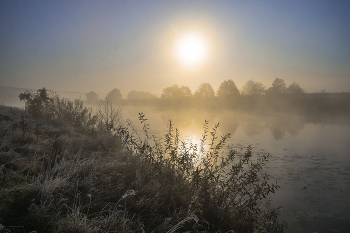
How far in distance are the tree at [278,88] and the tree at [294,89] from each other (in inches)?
36.4

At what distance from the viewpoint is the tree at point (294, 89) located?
118ft

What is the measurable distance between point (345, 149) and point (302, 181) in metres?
6.28

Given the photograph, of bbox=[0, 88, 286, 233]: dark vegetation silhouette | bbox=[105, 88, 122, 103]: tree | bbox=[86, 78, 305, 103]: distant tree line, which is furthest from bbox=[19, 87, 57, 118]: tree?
bbox=[105, 88, 122, 103]: tree

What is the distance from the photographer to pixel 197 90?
171ft

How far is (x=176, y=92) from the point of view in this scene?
56312mm

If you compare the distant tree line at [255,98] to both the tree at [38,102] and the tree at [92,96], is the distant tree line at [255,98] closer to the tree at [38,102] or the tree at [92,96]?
the tree at [38,102]

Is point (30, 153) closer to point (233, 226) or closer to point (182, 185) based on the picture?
point (182, 185)

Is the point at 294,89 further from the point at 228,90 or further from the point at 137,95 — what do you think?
the point at 137,95

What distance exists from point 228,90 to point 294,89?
13.3 meters

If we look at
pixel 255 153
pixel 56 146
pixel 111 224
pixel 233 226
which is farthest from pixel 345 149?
pixel 56 146

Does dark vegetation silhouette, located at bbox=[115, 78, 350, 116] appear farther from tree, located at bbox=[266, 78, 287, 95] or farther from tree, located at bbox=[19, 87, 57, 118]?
tree, located at bbox=[19, 87, 57, 118]

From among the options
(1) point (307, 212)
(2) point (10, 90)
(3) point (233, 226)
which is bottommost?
(1) point (307, 212)

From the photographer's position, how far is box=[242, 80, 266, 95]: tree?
44.1 m

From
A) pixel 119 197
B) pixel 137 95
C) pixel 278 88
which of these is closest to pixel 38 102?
pixel 119 197
